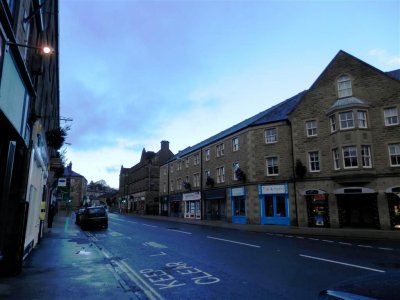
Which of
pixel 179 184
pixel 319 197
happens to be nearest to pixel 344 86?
pixel 319 197

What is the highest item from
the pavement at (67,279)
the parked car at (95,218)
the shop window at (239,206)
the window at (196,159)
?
the window at (196,159)

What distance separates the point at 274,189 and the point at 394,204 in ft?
31.7

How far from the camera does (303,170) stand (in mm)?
26828

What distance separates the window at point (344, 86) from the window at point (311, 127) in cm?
322

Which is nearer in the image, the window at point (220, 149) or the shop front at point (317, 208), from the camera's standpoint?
the shop front at point (317, 208)

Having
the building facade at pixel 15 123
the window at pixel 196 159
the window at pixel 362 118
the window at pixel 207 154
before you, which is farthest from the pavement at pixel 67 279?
the window at pixel 196 159

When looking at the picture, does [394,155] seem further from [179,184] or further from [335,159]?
[179,184]

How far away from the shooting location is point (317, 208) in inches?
1035

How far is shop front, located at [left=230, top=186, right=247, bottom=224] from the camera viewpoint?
31297mm

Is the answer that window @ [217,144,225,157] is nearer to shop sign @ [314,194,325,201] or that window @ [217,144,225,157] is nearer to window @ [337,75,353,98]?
shop sign @ [314,194,325,201]

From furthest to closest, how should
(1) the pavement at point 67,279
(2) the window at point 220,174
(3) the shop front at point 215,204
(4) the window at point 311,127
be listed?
(2) the window at point 220,174
(3) the shop front at point 215,204
(4) the window at point 311,127
(1) the pavement at point 67,279

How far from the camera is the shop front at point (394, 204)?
74.6 ft

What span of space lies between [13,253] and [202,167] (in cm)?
3362

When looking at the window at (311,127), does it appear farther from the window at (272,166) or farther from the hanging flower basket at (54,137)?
the hanging flower basket at (54,137)
